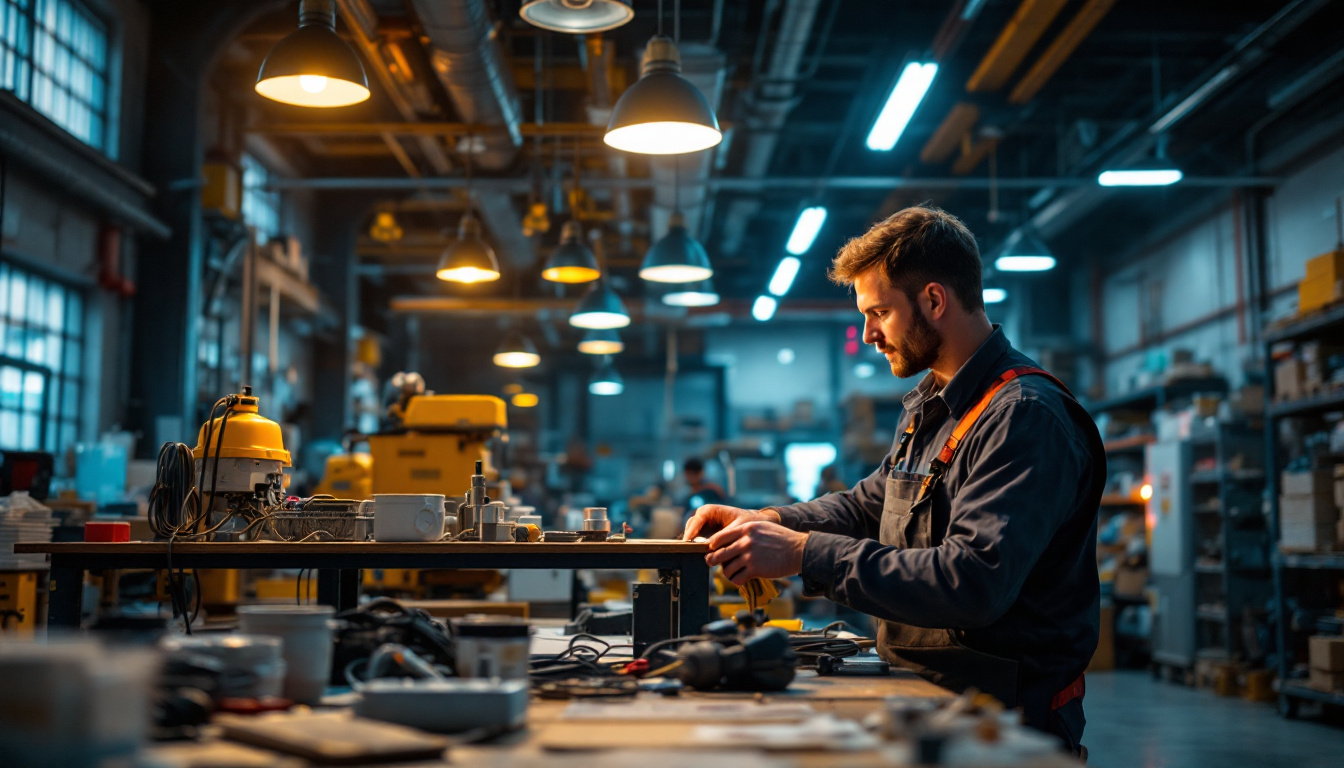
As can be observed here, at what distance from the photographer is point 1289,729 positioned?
20.9 feet

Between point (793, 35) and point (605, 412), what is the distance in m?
11.7

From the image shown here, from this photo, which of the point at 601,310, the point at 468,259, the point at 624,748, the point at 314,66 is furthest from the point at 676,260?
the point at 624,748

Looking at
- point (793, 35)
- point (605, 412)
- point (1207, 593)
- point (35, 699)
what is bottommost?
point (1207, 593)

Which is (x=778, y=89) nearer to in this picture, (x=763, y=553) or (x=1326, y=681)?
(x=1326, y=681)

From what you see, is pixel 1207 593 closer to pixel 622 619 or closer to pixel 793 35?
pixel 793 35

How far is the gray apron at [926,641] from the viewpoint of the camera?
2.02m

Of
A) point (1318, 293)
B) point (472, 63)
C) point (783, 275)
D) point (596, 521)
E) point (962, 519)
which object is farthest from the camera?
point (783, 275)

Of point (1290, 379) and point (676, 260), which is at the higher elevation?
point (676, 260)

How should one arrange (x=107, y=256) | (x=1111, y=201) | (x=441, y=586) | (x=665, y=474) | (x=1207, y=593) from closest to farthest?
1. (x=441, y=586)
2. (x=107, y=256)
3. (x=1207, y=593)
4. (x=1111, y=201)
5. (x=665, y=474)

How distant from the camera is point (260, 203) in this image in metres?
10.1

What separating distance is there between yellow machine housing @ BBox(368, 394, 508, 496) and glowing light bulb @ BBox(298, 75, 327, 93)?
5.54ft

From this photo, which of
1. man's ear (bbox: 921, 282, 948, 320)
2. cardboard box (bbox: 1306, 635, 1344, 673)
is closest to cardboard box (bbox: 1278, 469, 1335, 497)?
cardboard box (bbox: 1306, 635, 1344, 673)

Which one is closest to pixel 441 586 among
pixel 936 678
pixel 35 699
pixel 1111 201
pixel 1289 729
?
pixel 936 678

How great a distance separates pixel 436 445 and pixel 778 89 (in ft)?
12.6
